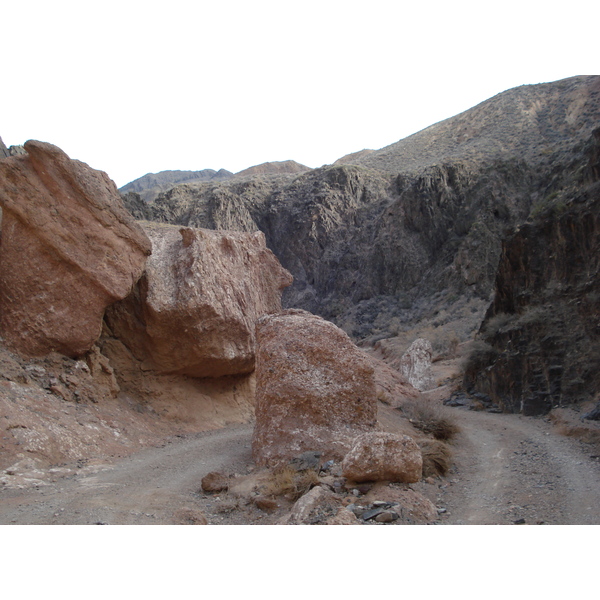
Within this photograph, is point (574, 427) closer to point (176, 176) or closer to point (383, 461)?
point (383, 461)

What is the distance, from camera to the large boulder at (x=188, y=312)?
13.2m

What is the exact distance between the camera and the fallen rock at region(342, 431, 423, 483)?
6676mm

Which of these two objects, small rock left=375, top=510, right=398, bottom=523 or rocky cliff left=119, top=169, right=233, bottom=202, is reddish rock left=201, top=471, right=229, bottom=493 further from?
rocky cliff left=119, top=169, right=233, bottom=202

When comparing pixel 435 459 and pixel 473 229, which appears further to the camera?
pixel 473 229

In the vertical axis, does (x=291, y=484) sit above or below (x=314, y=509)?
below

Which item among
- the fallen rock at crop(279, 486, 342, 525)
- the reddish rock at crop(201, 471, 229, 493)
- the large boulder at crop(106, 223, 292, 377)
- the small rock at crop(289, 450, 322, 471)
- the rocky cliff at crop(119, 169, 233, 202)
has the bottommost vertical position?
the reddish rock at crop(201, 471, 229, 493)

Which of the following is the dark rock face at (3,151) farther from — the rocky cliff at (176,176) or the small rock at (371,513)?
the rocky cliff at (176,176)

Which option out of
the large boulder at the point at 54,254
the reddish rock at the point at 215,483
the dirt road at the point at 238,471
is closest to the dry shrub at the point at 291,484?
the dirt road at the point at 238,471

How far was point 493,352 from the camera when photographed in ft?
61.7

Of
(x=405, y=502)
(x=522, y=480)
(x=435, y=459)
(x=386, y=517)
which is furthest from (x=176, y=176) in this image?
(x=386, y=517)

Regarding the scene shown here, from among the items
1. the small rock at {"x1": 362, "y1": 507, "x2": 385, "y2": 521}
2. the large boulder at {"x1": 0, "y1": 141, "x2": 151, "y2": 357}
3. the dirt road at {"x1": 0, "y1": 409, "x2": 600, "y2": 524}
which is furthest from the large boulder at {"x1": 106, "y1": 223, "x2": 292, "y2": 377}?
the small rock at {"x1": 362, "y1": 507, "x2": 385, "y2": 521}

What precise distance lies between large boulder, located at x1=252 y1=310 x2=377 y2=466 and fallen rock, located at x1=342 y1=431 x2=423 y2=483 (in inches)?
57.4

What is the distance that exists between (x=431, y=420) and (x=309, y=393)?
5388 millimetres

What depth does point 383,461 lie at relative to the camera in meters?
6.69
